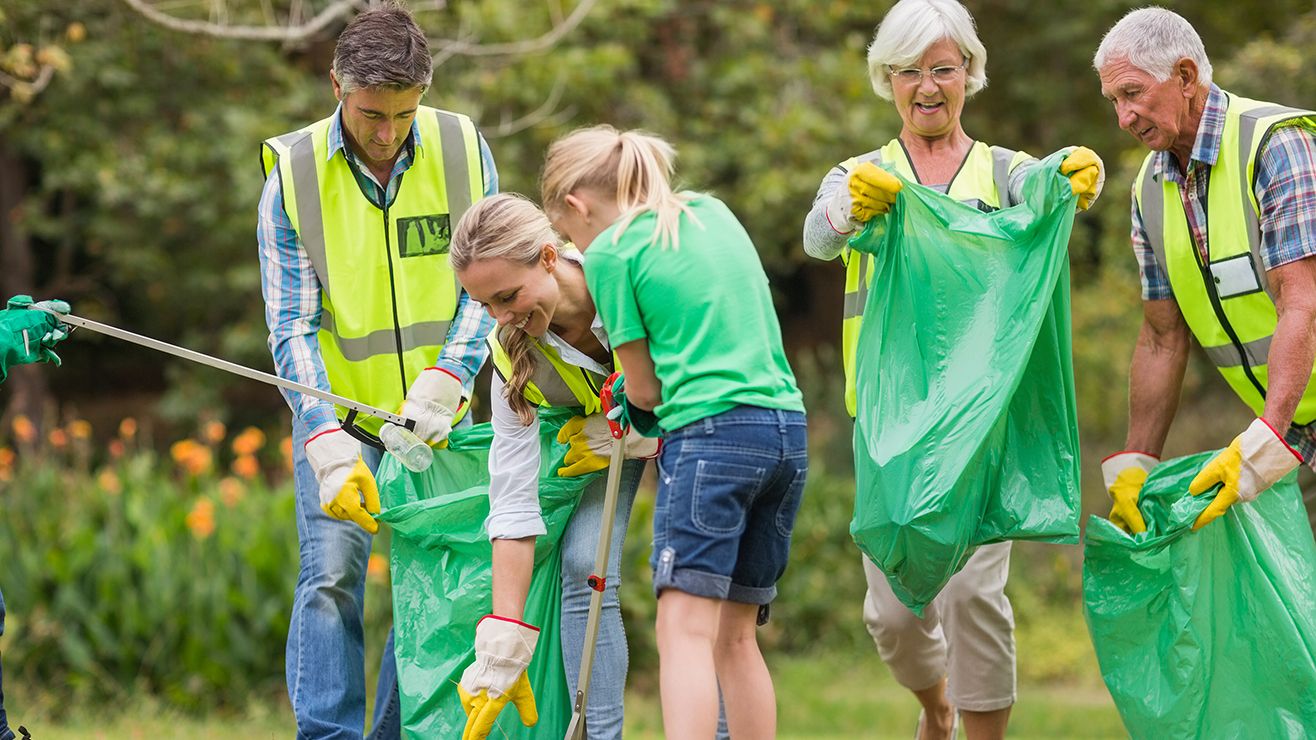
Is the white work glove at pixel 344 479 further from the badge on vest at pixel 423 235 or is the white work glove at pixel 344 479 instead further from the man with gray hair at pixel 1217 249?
the man with gray hair at pixel 1217 249

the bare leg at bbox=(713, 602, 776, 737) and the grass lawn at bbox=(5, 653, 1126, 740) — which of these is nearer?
the bare leg at bbox=(713, 602, 776, 737)

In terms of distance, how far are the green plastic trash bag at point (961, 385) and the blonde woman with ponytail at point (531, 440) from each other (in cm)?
57

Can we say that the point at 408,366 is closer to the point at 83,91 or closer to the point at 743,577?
the point at 743,577

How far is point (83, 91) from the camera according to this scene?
27.7 ft

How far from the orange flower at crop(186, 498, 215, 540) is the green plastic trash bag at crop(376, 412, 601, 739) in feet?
8.34

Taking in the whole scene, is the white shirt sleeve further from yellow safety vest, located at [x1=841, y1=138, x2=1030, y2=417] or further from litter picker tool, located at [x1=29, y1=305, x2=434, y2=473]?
yellow safety vest, located at [x1=841, y1=138, x2=1030, y2=417]

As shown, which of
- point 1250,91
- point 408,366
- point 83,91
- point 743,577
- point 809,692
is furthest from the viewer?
point 83,91

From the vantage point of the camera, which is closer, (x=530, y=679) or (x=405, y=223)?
(x=530, y=679)

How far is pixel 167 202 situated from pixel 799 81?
12.0 ft

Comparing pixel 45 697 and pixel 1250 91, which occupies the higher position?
pixel 1250 91

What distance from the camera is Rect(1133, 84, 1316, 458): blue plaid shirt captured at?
3.43 metres

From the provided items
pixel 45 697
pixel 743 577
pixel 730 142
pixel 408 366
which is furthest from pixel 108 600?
pixel 730 142

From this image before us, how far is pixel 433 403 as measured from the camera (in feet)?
11.9

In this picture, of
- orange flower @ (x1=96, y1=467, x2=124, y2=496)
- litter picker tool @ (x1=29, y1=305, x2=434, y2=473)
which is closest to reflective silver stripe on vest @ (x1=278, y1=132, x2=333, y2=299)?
litter picker tool @ (x1=29, y1=305, x2=434, y2=473)
